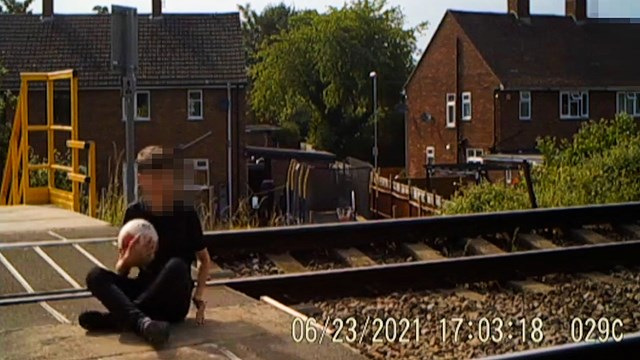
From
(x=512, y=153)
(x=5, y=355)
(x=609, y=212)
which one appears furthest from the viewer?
(x=512, y=153)

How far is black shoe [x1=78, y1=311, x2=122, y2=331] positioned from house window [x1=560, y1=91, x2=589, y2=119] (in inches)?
1790

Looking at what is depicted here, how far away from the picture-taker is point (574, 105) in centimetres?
4962

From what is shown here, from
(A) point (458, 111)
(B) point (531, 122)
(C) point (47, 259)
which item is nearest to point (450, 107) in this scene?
(A) point (458, 111)

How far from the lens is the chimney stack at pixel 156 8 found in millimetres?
44688

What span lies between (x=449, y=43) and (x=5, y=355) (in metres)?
49.1

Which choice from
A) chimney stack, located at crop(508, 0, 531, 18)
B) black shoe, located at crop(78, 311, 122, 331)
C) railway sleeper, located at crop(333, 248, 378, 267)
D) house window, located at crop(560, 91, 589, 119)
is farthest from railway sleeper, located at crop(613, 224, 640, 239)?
chimney stack, located at crop(508, 0, 531, 18)

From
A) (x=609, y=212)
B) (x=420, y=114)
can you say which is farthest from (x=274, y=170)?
(x=609, y=212)

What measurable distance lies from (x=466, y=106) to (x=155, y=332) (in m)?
46.9

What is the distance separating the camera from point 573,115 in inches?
1950

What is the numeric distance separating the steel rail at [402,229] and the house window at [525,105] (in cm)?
3757

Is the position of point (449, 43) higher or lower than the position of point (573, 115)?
higher

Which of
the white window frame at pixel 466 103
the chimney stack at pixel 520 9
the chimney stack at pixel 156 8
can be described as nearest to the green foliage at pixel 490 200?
the chimney stack at pixel 156 8

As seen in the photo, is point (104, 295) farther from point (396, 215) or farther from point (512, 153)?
point (512, 153)

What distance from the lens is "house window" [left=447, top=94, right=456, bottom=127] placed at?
5241cm
